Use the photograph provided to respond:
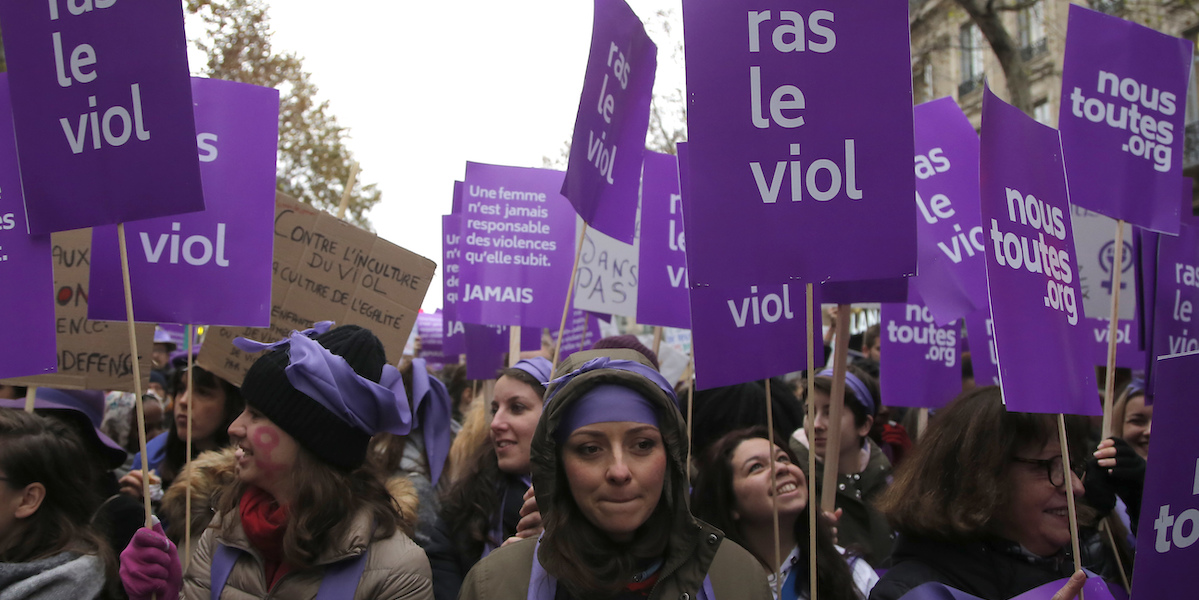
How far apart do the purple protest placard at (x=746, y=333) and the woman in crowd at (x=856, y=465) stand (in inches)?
34.0

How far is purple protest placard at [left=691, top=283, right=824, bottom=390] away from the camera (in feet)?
9.73

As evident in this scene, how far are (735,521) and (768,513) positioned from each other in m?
0.12

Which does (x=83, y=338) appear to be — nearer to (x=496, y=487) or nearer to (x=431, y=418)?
(x=431, y=418)

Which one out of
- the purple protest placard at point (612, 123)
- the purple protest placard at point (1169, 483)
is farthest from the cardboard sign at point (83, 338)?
the purple protest placard at point (1169, 483)

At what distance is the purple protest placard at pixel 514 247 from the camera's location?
17.1 ft

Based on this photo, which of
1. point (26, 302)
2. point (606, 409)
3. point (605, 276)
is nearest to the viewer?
point (606, 409)

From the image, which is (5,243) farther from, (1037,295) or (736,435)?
(1037,295)

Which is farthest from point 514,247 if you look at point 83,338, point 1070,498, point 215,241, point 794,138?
point 1070,498

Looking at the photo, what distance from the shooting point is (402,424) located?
2.66 m

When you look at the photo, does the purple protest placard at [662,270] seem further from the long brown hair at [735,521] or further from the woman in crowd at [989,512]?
the woman in crowd at [989,512]

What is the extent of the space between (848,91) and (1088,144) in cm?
176

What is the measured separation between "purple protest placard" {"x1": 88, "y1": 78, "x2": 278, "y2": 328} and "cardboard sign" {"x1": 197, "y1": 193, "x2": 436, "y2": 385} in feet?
1.99

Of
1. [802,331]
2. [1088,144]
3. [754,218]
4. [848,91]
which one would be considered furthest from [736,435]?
[1088,144]

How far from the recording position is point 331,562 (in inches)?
93.1
